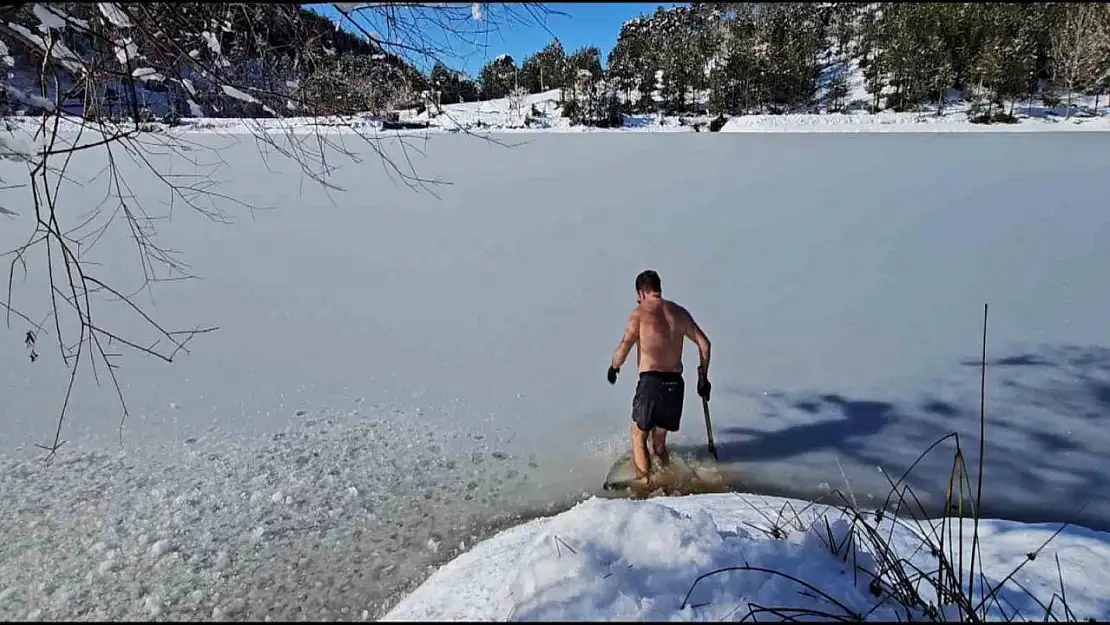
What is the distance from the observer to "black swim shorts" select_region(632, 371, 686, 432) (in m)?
3.43

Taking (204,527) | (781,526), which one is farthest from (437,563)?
(781,526)

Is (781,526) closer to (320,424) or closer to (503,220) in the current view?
(320,424)

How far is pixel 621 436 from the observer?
3.94 meters

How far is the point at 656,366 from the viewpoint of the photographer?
3.52m

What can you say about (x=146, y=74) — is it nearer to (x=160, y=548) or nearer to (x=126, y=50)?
(x=126, y=50)

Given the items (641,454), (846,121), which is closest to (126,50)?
(641,454)

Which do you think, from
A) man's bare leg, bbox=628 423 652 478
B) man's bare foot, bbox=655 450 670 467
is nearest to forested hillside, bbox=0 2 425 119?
man's bare leg, bbox=628 423 652 478

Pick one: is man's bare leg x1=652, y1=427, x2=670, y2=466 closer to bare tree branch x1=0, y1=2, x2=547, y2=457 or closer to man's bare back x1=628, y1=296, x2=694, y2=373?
man's bare back x1=628, y1=296, x2=694, y2=373

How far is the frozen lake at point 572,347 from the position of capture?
11.5 ft

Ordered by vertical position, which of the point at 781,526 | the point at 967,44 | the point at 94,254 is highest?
the point at 967,44

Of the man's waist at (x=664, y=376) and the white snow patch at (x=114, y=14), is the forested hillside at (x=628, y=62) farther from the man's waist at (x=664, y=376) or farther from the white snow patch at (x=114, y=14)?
the man's waist at (x=664, y=376)

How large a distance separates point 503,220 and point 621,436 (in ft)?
21.4

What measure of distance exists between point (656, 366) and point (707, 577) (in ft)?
5.98

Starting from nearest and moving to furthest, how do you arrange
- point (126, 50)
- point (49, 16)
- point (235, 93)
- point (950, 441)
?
point (49, 16), point (126, 50), point (235, 93), point (950, 441)
